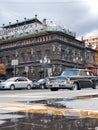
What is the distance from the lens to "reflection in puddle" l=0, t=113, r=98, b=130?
6.85 meters

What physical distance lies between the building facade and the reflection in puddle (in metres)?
53.8

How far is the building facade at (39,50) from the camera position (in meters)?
67.8

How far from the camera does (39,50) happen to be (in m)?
70.5

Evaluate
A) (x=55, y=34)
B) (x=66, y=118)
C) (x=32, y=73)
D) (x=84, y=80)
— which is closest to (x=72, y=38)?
(x=55, y=34)

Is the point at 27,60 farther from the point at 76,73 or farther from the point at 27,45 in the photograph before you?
the point at 76,73

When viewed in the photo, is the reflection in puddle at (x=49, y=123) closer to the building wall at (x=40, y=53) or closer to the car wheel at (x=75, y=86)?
the car wheel at (x=75, y=86)

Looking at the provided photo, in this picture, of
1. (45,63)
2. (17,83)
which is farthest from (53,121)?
(45,63)

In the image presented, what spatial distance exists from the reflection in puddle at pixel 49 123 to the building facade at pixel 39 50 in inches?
2119

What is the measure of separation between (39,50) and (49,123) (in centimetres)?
6329

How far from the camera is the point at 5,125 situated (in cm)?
711

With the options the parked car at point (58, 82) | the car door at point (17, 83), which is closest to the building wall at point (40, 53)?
the car door at point (17, 83)

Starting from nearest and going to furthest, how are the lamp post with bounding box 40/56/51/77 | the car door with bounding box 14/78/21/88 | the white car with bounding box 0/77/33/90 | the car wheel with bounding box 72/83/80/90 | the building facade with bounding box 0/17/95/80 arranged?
the car wheel with bounding box 72/83/80/90 → the white car with bounding box 0/77/33/90 → the car door with bounding box 14/78/21/88 → the lamp post with bounding box 40/56/51/77 → the building facade with bounding box 0/17/95/80

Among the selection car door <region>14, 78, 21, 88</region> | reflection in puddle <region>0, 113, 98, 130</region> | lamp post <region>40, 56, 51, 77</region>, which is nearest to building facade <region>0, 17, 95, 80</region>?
lamp post <region>40, 56, 51, 77</region>

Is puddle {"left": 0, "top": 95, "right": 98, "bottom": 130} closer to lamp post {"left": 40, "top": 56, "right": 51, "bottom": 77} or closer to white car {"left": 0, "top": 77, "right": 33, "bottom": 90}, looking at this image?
white car {"left": 0, "top": 77, "right": 33, "bottom": 90}
